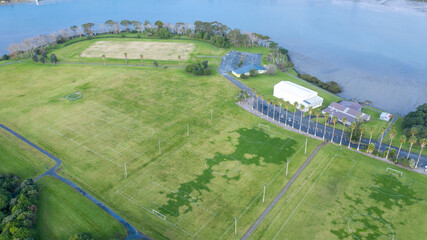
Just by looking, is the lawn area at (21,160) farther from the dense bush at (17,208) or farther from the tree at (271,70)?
→ the tree at (271,70)

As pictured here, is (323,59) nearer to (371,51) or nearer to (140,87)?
(371,51)

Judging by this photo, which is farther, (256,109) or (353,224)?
(256,109)

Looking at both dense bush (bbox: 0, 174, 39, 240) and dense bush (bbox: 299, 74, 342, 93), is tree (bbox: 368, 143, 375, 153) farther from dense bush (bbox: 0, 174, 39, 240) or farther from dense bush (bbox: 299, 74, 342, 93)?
dense bush (bbox: 0, 174, 39, 240)

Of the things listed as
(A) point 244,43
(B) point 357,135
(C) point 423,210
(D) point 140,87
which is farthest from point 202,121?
(A) point 244,43

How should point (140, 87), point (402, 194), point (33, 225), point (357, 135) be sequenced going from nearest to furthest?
point (33, 225) → point (402, 194) → point (357, 135) → point (140, 87)

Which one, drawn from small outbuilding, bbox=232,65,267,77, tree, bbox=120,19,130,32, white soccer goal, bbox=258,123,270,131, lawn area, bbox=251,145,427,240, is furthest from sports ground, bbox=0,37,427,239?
tree, bbox=120,19,130,32

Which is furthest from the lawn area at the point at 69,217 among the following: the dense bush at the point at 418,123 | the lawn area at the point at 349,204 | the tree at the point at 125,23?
the tree at the point at 125,23

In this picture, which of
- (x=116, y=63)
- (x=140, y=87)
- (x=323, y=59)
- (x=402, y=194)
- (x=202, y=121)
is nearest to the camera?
(x=402, y=194)

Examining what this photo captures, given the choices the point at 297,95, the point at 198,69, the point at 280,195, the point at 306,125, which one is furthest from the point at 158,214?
the point at 198,69
